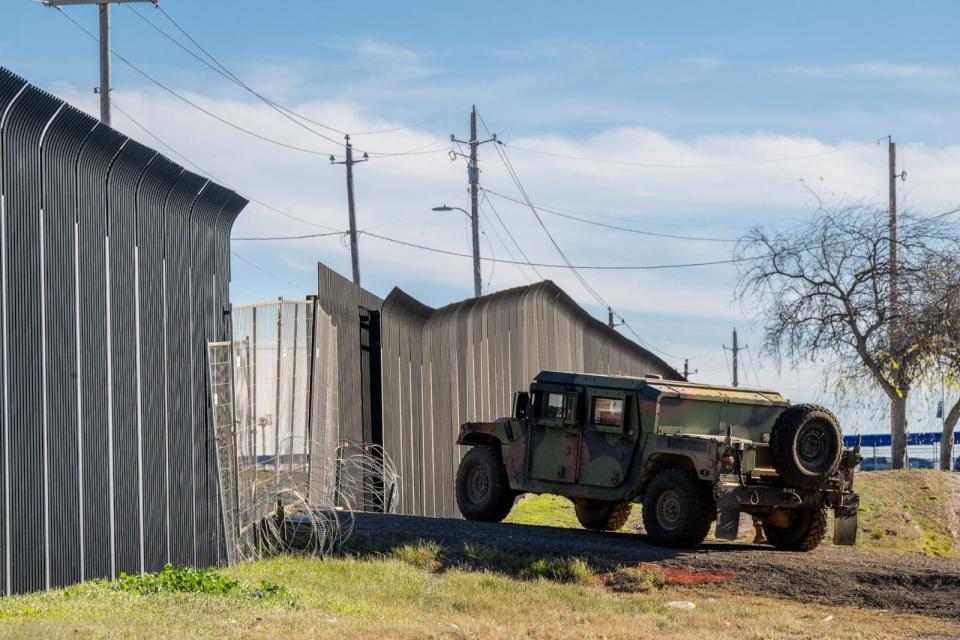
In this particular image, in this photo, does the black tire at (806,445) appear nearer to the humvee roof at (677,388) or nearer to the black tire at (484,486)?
the humvee roof at (677,388)

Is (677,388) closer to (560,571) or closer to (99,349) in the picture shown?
(560,571)

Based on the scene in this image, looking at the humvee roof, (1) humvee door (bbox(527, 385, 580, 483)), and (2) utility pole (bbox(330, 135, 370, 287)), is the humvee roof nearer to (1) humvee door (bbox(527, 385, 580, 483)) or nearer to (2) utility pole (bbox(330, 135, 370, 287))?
(1) humvee door (bbox(527, 385, 580, 483))

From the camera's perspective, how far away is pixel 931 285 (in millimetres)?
31297

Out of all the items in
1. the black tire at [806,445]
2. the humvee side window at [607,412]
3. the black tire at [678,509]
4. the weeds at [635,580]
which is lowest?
the weeds at [635,580]

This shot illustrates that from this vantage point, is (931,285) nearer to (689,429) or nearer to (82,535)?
(689,429)

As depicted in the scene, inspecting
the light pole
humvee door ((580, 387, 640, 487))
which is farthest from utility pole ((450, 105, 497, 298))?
humvee door ((580, 387, 640, 487))

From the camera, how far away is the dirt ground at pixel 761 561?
12023 millimetres

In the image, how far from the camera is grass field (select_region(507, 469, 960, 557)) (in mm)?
20750

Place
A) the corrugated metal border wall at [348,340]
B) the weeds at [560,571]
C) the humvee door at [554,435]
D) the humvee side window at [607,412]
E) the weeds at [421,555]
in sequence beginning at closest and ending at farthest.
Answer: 1. the weeds at [560,571]
2. the weeds at [421,555]
3. the humvee side window at [607,412]
4. the corrugated metal border wall at [348,340]
5. the humvee door at [554,435]

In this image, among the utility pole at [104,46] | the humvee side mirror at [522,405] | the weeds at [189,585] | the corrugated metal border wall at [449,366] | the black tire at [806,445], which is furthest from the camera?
the utility pole at [104,46]

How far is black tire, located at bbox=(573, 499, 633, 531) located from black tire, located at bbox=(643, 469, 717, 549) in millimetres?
2170

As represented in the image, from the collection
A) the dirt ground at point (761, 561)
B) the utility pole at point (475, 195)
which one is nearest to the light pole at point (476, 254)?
the utility pole at point (475, 195)

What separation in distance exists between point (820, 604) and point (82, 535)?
22.3 feet

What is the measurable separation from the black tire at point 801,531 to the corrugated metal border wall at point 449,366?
17.7ft
